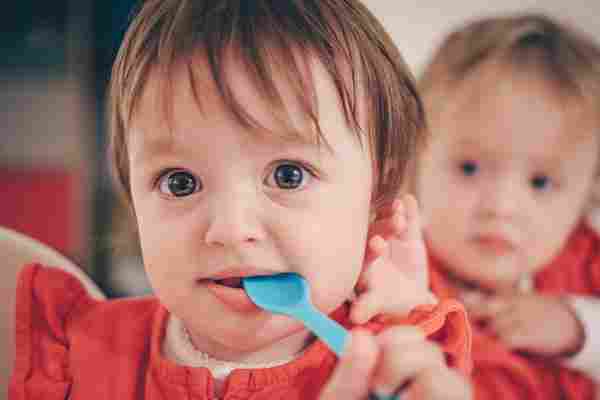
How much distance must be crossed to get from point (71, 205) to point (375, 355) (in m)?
0.75

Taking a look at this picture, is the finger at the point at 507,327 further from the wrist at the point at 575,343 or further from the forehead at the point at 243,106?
the forehead at the point at 243,106

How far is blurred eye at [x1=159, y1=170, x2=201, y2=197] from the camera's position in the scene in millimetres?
461

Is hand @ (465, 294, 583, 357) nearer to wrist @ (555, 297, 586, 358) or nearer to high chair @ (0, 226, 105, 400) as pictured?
wrist @ (555, 297, 586, 358)

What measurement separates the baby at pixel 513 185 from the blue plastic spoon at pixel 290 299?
258 mm

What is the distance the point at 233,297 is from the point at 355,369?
11 centimetres

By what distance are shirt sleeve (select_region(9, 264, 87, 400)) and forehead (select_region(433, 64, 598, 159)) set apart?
42cm

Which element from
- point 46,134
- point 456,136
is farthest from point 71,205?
point 456,136

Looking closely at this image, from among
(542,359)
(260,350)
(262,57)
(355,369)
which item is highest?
(262,57)

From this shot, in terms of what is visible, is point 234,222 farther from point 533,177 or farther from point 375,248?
point 533,177

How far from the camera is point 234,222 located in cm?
43

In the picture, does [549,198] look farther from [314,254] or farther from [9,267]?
[9,267]

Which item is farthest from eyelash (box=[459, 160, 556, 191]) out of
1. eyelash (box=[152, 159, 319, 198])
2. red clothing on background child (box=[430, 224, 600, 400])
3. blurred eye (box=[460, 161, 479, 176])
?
eyelash (box=[152, 159, 319, 198])

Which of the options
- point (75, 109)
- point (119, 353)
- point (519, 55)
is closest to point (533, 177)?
point (519, 55)

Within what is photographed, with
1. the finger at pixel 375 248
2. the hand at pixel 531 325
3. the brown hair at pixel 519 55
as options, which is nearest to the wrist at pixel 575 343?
the hand at pixel 531 325
